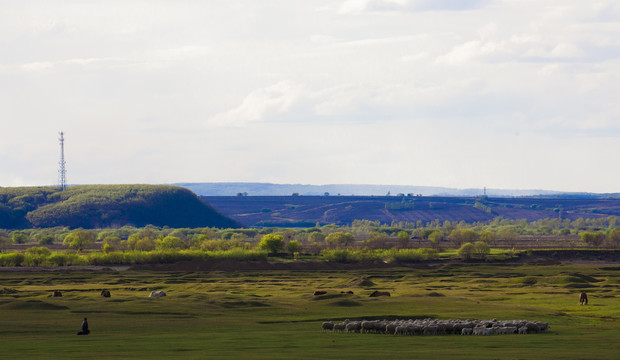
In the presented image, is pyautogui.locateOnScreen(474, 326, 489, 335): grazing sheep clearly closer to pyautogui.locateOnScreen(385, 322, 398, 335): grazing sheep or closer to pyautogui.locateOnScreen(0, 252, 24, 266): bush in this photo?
pyautogui.locateOnScreen(385, 322, 398, 335): grazing sheep

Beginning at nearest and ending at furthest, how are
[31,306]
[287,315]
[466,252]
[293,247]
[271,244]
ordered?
[287,315] < [31,306] < [466,252] < [293,247] < [271,244]

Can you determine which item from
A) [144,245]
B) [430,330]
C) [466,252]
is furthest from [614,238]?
[430,330]

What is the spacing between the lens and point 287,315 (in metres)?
61.4

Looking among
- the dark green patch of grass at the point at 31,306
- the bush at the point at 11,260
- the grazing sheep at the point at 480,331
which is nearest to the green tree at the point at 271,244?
the bush at the point at 11,260

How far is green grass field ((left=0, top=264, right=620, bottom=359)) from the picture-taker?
3750 centimetres

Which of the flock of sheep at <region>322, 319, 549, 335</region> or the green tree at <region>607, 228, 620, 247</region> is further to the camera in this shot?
the green tree at <region>607, 228, 620, 247</region>

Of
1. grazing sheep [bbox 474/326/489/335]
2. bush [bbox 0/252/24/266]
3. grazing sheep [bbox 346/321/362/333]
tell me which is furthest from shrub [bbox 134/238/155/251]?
grazing sheep [bbox 474/326/489/335]

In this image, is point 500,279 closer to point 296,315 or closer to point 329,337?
point 296,315

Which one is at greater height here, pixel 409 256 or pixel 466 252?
pixel 466 252

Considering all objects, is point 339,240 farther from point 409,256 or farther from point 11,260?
point 11,260

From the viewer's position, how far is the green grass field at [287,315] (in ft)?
123

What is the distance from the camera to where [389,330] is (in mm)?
47938

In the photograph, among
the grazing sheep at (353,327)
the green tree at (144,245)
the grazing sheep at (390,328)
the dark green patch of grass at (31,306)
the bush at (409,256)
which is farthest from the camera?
the green tree at (144,245)

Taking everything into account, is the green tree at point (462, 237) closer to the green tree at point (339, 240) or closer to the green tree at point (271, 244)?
the green tree at point (339, 240)
